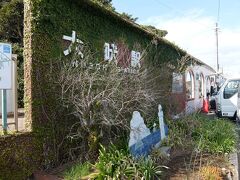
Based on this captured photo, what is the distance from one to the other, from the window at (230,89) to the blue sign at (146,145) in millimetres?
9171

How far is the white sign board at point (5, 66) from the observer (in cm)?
617

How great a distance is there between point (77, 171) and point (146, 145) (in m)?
2.19

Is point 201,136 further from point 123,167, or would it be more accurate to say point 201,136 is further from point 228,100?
point 228,100

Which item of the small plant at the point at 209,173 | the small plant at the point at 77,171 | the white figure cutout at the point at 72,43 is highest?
the white figure cutout at the point at 72,43

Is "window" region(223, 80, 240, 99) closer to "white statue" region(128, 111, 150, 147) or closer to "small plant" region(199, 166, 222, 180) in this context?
"white statue" region(128, 111, 150, 147)

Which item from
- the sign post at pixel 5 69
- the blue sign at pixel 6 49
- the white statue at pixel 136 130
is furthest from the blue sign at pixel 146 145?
the blue sign at pixel 6 49

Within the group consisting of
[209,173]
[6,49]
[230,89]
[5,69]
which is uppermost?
[6,49]

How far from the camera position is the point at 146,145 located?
8266 millimetres

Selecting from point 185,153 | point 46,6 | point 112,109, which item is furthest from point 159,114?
point 46,6

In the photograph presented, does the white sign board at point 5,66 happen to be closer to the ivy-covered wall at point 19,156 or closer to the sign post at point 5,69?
the sign post at point 5,69

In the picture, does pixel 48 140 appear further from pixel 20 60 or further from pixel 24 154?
pixel 20 60

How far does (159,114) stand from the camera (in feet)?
33.3

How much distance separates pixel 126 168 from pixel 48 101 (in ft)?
6.32

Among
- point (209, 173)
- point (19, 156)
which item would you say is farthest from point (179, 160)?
point (19, 156)
